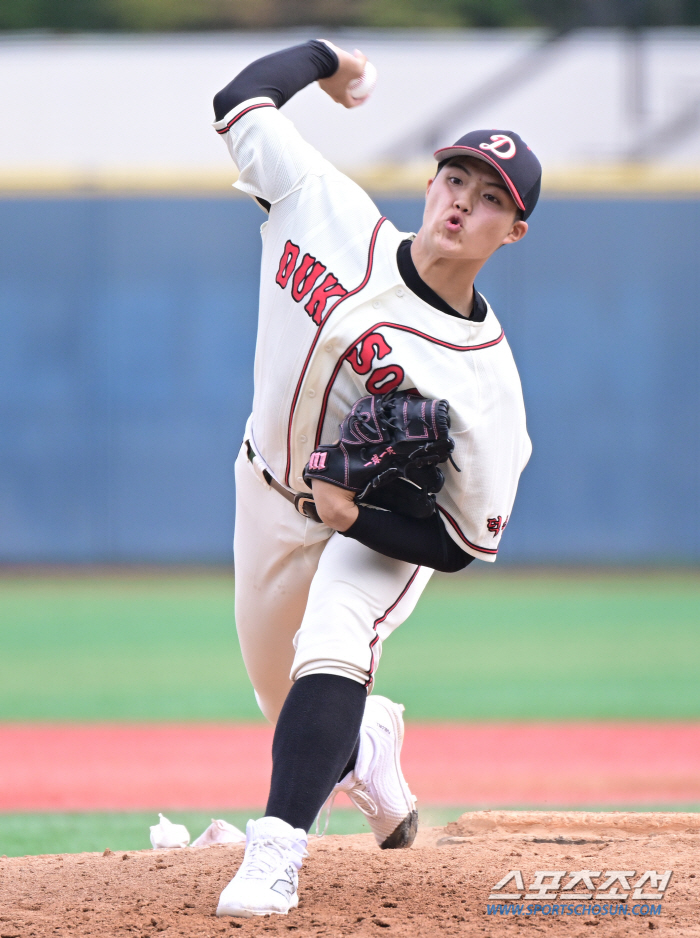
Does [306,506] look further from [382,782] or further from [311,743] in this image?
[382,782]

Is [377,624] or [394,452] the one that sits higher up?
[394,452]

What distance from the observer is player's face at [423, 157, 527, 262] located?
235 cm

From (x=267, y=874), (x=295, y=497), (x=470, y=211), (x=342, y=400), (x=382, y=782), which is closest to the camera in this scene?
(x=267, y=874)

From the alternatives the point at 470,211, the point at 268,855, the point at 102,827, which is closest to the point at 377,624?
the point at 268,855

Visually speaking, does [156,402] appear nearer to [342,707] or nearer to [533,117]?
[533,117]

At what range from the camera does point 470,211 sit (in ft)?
7.72

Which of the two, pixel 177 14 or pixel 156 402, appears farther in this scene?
pixel 177 14

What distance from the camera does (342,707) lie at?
7.29 ft

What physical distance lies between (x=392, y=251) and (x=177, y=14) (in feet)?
54.1

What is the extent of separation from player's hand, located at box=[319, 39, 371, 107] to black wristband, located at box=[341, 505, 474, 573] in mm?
1076

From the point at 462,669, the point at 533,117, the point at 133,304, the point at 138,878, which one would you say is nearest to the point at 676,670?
the point at 462,669

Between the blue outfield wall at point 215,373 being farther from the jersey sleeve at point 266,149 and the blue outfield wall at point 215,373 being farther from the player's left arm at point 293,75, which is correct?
the jersey sleeve at point 266,149

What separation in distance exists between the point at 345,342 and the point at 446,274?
10.0 inches

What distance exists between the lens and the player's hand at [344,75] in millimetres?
2789
